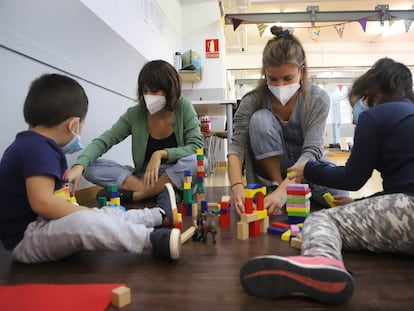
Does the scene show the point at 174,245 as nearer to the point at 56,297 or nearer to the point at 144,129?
the point at 56,297

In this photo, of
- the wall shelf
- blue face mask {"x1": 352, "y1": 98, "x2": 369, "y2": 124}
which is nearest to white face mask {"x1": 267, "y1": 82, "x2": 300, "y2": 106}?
blue face mask {"x1": 352, "y1": 98, "x2": 369, "y2": 124}

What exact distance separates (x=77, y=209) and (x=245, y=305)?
41cm

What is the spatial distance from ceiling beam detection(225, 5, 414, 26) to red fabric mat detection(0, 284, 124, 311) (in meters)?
3.34

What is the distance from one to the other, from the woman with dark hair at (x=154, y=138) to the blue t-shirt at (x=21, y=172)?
0.53 meters

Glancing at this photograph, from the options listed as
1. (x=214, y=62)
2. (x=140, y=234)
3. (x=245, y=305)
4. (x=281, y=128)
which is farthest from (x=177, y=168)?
(x=214, y=62)

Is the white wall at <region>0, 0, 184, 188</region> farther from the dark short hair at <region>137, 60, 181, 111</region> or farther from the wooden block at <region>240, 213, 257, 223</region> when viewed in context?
the wooden block at <region>240, 213, 257, 223</region>

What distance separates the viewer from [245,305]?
1.77 feet

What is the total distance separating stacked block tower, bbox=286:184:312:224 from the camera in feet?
3.27

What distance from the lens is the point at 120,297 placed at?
1.78 feet

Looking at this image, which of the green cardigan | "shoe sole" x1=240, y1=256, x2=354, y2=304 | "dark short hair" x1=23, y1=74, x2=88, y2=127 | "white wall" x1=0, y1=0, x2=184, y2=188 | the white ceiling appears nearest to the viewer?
"shoe sole" x1=240, y1=256, x2=354, y2=304

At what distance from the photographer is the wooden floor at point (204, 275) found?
54cm

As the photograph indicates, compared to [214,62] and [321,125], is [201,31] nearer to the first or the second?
[214,62]

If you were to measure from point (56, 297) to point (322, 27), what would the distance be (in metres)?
5.80

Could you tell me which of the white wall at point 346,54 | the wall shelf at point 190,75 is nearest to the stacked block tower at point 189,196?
the wall shelf at point 190,75
